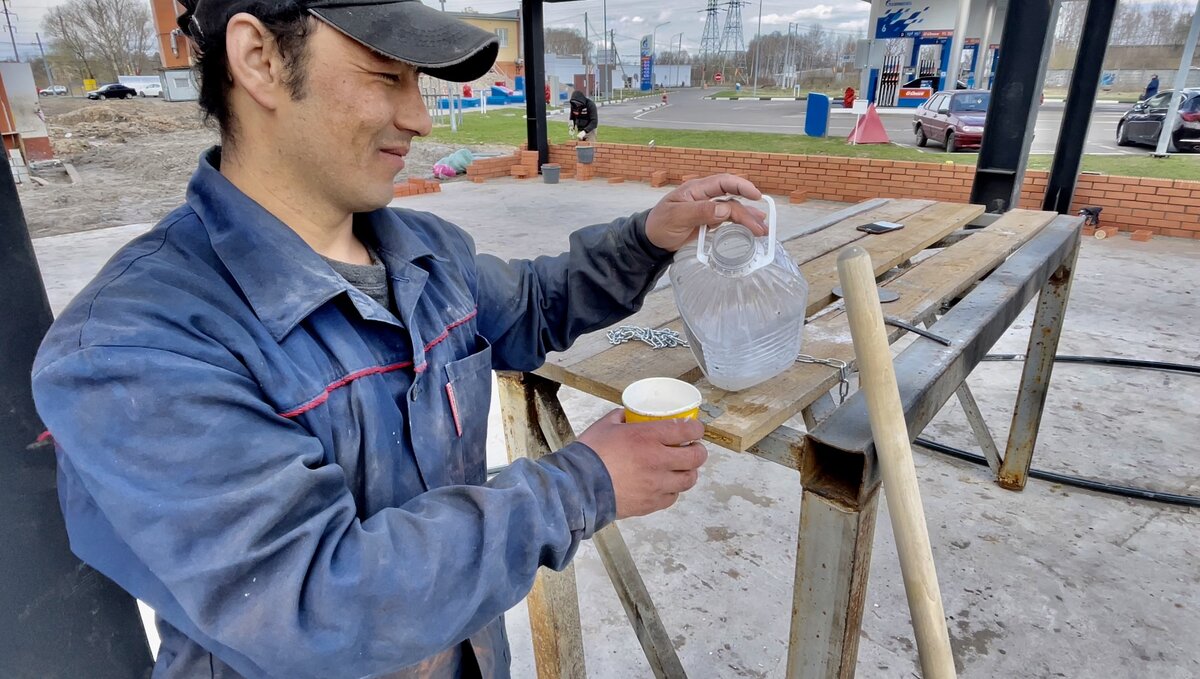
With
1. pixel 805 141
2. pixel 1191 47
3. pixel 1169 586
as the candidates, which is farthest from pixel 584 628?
pixel 805 141

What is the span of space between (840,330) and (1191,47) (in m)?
10.6

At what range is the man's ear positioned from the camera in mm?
835

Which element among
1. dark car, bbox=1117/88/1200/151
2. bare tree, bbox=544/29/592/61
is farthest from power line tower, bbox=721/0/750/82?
dark car, bbox=1117/88/1200/151

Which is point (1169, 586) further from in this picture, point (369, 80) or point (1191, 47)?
point (1191, 47)

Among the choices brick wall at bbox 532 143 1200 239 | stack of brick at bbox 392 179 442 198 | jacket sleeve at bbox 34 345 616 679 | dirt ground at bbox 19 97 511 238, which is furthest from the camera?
stack of brick at bbox 392 179 442 198

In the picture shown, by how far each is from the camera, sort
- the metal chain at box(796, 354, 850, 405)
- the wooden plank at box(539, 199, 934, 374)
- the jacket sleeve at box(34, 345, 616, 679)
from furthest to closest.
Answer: the wooden plank at box(539, 199, 934, 374), the metal chain at box(796, 354, 850, 405), the jacket sleeve at box(34, 345, 616, 679)

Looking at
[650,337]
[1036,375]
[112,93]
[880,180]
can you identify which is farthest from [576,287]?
[112,93]

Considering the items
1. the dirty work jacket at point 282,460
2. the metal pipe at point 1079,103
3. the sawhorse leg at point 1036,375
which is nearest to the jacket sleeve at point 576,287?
the dirty work jacket at point 282,460

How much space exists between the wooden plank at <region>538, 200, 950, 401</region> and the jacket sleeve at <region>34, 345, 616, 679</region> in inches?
21.7

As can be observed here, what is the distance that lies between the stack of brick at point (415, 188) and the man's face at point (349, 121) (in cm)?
858

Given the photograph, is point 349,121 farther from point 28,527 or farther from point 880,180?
point 880,180

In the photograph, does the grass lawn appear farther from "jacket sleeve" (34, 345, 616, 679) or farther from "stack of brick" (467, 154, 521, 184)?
"jacket sleeve" (34, 345, 616, 679)

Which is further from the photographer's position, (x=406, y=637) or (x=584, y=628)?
(x=584, y=628)

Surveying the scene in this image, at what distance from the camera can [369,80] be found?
2.92ft
